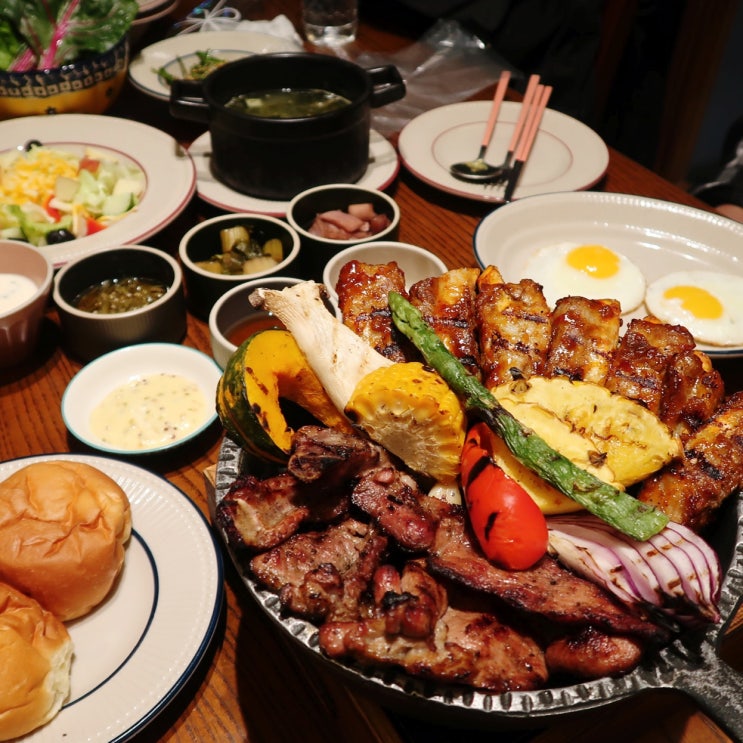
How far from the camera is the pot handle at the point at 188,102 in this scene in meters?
2.78

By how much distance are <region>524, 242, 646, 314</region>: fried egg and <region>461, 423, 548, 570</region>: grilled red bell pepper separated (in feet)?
5.05

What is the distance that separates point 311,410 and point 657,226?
80.4 inches

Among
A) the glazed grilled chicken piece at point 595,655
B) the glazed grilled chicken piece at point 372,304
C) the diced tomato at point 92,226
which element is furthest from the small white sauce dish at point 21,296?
the glazed grilled chicken piece at point 595,655

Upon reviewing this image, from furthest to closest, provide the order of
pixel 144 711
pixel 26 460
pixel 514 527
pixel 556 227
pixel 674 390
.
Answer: pixel 556 227 < pixel 26 460 < pixel 674 390 < pixel 144 711 < pixel 514 527

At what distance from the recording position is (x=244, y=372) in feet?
4.29

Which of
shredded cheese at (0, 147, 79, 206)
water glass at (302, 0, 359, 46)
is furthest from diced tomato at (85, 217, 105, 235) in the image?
water glass at (302, 0, 359, 46)

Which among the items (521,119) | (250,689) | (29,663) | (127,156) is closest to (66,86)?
(127,156)

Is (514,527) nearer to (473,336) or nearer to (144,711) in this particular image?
(473,336)

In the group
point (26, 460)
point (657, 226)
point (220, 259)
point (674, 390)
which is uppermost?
point (674, 390)

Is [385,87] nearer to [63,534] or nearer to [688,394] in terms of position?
[688,394]

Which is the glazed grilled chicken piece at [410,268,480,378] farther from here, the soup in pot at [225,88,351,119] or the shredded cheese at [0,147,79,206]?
the shredded cheese at [0,147,79,206]

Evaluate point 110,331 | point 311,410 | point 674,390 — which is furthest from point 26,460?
point 674,390

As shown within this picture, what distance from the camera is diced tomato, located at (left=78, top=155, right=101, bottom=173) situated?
296 cm

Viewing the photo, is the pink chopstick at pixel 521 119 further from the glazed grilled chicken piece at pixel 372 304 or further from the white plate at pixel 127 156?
the glazed grilled chicken piece at pixel 372 304
